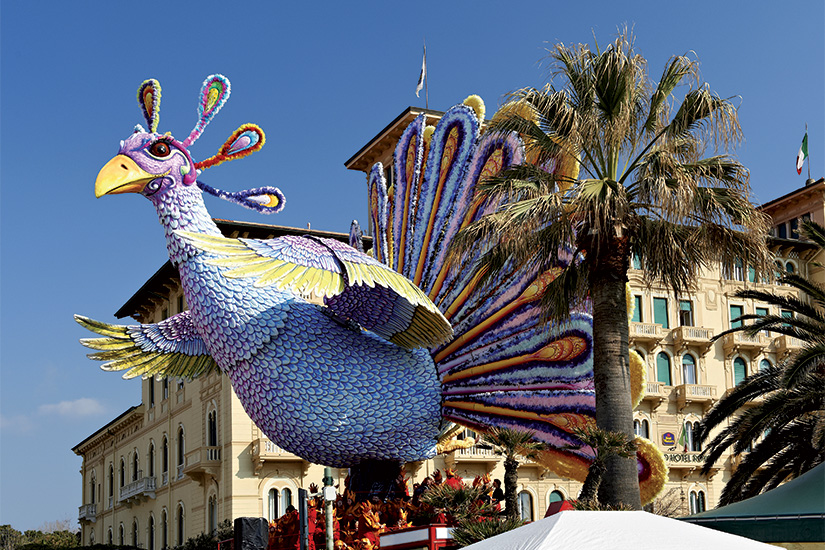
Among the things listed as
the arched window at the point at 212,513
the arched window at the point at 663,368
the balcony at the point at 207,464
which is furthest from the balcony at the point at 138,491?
the arched window at the point at 663,368

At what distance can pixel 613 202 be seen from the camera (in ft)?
46.4

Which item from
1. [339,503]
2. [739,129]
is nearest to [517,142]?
[739,129]

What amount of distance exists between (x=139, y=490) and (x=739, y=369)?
24.9 metres

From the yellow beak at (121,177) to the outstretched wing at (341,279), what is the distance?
930mm

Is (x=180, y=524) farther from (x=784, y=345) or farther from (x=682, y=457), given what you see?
(x=784, y=345)

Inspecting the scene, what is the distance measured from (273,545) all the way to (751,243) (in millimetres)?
7688

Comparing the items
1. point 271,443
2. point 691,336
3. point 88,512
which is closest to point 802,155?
point 691,336

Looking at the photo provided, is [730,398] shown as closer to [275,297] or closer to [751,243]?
[751,243]

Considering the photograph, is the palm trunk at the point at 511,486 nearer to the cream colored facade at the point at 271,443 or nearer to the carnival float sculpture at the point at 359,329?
the carnival float sculpture at the point at 359,329

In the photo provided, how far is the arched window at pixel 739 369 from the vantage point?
44750 millimetres

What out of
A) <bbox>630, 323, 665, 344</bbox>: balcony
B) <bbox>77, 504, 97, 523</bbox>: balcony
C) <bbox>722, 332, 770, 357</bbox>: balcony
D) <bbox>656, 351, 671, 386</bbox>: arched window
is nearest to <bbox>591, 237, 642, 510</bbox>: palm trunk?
<bbox>630, 323, 665, 344</bbox>: balcony

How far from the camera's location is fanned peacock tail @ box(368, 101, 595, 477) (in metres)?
15.5

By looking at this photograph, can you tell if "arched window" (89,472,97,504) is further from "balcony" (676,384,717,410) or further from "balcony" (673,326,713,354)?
"balcony" (673,326,713,354)

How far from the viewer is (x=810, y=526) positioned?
45.4 ft
